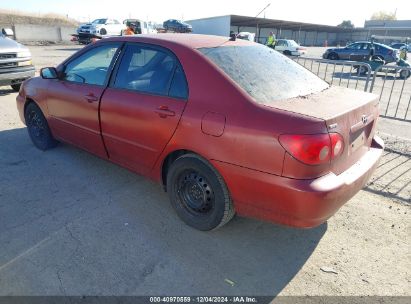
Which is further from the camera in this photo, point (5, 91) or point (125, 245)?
point (5, 91)

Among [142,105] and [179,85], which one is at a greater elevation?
[179,85]

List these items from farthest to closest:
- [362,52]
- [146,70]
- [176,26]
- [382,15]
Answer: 1. [382,15]
2. [176,26]
3. [362,52]
4. [146,70]

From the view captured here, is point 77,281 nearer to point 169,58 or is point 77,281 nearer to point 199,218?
point 199,218

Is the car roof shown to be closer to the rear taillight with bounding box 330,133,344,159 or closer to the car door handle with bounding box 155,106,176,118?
the car door handle with bounding box 155,106,176,118

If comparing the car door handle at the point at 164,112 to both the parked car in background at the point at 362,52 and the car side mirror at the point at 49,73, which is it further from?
the parked car in background at the point at 362,52

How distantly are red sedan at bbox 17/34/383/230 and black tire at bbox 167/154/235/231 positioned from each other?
0.01 m

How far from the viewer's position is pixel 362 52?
70.5 ft

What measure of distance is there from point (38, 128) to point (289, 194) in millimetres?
4048

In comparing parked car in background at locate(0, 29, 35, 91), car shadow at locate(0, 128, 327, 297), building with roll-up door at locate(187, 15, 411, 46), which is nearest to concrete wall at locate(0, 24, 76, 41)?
building with roll-up door at locate(187, 15, 411, 46)

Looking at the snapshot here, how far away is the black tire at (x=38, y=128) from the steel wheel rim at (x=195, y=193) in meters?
2.63

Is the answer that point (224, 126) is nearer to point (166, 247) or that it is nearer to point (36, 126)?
point (166, 247)

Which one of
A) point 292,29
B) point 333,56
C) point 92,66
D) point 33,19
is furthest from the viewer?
point 292,29

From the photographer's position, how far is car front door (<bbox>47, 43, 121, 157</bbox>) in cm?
371

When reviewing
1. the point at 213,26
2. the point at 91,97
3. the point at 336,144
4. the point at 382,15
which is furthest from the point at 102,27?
the point at 382,15
